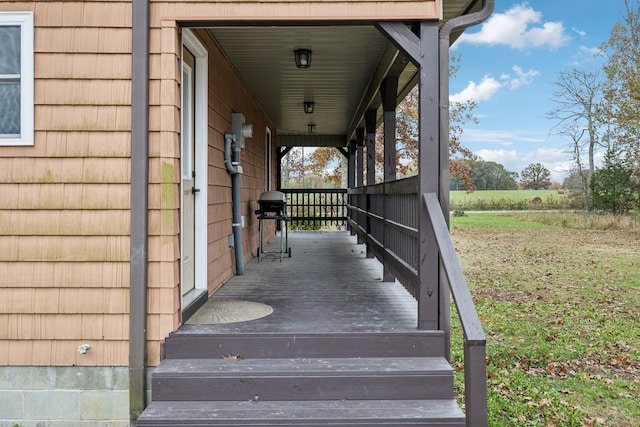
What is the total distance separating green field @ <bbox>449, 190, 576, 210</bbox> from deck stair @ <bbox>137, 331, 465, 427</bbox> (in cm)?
2290

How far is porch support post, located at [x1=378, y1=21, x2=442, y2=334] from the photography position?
3564 millimetres

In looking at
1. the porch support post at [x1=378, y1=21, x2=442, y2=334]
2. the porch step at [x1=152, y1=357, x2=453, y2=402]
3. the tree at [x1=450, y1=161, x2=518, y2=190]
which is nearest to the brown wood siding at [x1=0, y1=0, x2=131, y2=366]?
the porch step at [x1=152, y1=357, x2=453, y2=402]

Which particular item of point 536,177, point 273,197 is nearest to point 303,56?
point 273,197

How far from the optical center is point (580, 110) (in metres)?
20.6

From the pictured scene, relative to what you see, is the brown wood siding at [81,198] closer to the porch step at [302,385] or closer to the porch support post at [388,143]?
the porch step at [302,385]

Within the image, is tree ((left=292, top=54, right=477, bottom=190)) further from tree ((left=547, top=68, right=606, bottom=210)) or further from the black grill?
the black grill

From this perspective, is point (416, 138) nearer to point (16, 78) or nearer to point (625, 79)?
point (625, 79)

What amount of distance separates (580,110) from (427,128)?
65.3ft

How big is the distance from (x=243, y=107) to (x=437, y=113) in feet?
12.4

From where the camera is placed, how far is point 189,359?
342cm

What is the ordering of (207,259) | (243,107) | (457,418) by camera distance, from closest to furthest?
(457,418) < (207,259) < (243,107)

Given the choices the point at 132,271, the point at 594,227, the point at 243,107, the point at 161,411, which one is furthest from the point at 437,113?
the point at 594,227

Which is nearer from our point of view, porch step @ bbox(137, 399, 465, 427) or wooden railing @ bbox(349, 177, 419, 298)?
porch step @ bbox(137, 399, 465, 427)

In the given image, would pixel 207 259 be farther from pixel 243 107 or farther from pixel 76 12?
pixel 243 107
